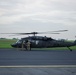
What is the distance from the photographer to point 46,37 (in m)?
43.3

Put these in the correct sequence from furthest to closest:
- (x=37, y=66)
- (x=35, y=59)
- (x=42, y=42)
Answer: (x=42, y=42), (x=35, y=59), (x=37, y=66)

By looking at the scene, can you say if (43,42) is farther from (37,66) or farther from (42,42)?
(37,66)

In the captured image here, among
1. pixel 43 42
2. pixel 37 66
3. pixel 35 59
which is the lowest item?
pixel 37 66

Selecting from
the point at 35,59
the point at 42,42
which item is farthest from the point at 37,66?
the point at 42,42

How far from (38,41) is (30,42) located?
50.5 inches

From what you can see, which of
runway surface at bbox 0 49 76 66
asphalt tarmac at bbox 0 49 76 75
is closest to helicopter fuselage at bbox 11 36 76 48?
runway surface at bbox 0 49 76 66

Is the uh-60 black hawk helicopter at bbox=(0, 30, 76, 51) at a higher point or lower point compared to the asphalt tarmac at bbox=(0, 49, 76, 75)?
higher

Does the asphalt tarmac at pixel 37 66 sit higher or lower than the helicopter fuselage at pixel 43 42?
lower

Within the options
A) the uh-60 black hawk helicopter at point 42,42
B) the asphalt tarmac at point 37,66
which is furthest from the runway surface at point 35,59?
the uh-60 black hawk helicopter at point 42,42

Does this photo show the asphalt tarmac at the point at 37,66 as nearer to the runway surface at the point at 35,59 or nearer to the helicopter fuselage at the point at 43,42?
the runway surface at the point at 35,59

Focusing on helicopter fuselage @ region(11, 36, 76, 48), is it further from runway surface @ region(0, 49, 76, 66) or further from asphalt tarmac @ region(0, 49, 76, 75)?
asphalt tarmac @ region(0, 49, 76, 75)

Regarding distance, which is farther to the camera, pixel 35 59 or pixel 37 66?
pixel 35 59

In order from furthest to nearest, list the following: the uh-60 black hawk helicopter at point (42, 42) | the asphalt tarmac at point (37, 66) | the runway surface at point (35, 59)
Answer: the uh-60 black hawk helicopter at point (42, 42), the runway surface at point (35, 59), the asphalt tarmac at point (37, 66)

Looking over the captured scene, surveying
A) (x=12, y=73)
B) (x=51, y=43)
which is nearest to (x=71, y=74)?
A: (x=12, y=73)
